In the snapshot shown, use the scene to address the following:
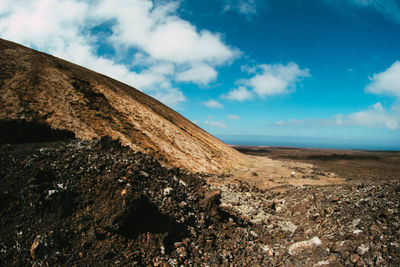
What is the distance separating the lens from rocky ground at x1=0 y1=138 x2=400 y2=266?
4.53 metres

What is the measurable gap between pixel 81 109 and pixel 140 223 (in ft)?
45.9

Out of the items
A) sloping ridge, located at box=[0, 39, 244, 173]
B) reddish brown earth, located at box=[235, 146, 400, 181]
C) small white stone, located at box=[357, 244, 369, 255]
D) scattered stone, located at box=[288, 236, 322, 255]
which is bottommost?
reddish brown earth, located at box=[235, 146, 400, 181]

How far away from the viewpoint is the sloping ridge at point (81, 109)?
538 inches

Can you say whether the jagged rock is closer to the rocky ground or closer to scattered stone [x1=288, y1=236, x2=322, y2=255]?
the rocky ground

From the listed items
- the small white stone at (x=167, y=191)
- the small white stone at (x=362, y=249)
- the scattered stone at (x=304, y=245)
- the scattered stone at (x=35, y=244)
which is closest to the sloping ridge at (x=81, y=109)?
the small white stone at (x=167, y=191)

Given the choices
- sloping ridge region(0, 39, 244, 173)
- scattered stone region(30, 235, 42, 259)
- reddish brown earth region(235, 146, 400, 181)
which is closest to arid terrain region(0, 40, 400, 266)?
scattered stone region(30, 235, 42, 259)

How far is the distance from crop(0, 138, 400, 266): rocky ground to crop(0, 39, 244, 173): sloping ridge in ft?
24.6

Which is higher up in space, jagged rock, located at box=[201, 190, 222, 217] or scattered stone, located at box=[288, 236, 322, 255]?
jagged rock, located at box=[201, 190, 222, 217]

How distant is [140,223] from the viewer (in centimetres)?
548

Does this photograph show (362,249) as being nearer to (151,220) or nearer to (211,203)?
(211,203)

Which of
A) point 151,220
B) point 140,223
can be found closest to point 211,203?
point 151,220

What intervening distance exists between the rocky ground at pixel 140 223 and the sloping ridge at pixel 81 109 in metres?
7.50

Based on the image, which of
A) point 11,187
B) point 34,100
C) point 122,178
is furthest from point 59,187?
point 34,100

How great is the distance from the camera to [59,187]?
5.51 metres
